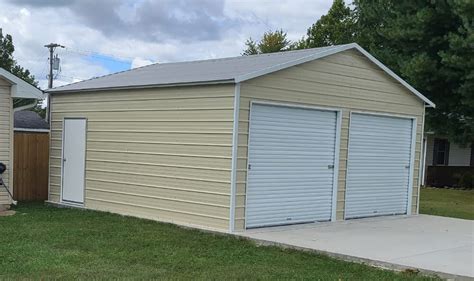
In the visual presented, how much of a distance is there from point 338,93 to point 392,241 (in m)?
3.18

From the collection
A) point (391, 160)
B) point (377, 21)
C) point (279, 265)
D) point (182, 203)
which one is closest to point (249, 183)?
point (182, 203)

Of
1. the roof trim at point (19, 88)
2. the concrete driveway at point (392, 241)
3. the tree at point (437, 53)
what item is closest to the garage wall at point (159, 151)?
the roof trim at point (19, 88)

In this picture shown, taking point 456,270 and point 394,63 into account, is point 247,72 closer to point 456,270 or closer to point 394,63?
point 456,270

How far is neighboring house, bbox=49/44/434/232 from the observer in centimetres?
960

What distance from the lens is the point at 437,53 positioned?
60.7ft

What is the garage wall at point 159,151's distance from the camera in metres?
9.56

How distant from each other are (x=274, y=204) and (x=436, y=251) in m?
2.82

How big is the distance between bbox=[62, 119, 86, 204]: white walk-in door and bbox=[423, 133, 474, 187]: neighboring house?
50.0 feet

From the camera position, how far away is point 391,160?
12.5 metres

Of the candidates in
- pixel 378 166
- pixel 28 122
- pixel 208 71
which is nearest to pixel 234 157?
pixel 208 71

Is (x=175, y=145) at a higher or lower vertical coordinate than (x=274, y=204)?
higher

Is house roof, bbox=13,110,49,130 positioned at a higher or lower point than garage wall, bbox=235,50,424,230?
lower

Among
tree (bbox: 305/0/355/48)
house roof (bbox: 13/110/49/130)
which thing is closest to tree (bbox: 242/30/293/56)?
tree (bbox: 305/0/355/48)

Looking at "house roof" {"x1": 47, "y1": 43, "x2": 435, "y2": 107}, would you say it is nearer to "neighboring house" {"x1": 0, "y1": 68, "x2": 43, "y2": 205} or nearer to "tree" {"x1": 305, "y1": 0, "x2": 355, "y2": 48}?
"neighboring house" {"x1": 0, "y1": 68, "x2": 43, "y2": 205}
